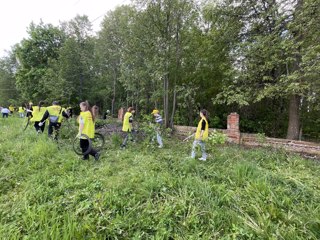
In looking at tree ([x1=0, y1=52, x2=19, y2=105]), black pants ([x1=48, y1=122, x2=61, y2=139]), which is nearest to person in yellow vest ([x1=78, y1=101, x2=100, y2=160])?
black pants ([x1=48, y1=122, x2=61, y2=139])

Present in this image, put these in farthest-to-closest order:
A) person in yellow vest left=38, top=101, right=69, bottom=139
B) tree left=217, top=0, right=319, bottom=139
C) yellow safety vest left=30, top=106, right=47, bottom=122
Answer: yellow safety vest left=30, top=106, right=47, bottom=122
person in yellow vest left=38, top=101, right=69, bottom=139
tree left=217, top=0, right=319, bottom=139

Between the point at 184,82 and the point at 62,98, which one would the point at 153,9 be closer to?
the point at 184,82

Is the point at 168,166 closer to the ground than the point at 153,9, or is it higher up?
closer to the ground

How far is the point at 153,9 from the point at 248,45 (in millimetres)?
4984

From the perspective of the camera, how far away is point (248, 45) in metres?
8.16

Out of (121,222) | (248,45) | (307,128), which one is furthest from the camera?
(307,128)

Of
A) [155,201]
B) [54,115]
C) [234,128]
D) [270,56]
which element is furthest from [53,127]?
[270,56]

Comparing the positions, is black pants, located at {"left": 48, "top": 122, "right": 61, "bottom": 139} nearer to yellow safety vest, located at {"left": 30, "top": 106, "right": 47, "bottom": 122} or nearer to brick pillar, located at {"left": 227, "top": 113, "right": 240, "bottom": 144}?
yellow safety vest, located at {"left": 30, "top": 106, "right": 47, "bottom": 122}

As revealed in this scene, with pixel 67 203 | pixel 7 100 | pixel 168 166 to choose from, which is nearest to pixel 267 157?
pixel 168 166

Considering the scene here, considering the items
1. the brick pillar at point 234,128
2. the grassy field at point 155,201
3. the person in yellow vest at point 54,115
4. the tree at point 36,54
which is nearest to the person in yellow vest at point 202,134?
the grassy field at point 155,201

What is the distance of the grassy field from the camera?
8.02 ft

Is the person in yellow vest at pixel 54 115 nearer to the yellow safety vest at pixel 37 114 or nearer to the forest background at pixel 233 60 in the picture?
the yellow safety vest at pixel 37 114

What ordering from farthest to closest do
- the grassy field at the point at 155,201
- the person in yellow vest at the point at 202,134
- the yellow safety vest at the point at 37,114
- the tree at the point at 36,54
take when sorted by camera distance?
the tree at the point at 36,54, the yellow safety vest at the point at 37,114, the person in yellow vest at the point at 202,134, the grassy field at the point at 155,201

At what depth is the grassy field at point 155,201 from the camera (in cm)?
245
